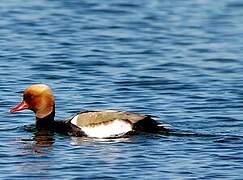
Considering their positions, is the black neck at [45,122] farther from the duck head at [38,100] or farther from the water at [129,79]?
the water at [129,79]

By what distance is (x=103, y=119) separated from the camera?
16078 millimetres

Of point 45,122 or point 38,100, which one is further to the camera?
point 38,100

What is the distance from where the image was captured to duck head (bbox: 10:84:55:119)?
16.9 metres

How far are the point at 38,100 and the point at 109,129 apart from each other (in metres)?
1.41

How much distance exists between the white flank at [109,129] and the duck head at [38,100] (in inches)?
37.1

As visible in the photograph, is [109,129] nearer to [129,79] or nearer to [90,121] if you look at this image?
[90,121]

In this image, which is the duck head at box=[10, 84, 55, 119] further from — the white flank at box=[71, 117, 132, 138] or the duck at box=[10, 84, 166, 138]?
the white flank at box=[71, 117, 132, 138]

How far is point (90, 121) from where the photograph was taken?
16.2 m

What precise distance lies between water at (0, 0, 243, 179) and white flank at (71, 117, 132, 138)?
26 cm

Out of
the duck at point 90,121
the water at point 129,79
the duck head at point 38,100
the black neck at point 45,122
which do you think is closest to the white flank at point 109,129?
the duck at point 90,121

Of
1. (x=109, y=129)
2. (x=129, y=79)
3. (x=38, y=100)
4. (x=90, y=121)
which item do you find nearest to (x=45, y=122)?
(x=38, y=100)

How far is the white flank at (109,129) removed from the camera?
15984mm

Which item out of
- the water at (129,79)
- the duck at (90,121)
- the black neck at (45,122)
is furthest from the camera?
the black neck at (45,122)

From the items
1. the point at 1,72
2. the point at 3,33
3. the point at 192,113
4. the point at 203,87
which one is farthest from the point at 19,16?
the point at 192,113
